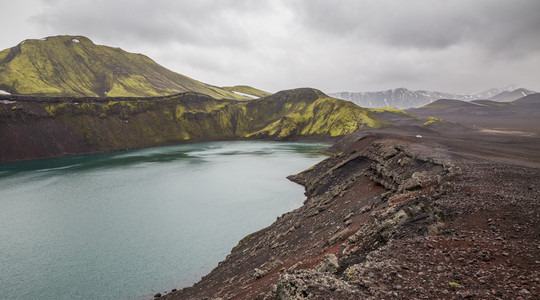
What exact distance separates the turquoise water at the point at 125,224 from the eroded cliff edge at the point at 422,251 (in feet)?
20.8

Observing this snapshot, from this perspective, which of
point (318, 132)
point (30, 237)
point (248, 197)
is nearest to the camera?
point (30, 237)

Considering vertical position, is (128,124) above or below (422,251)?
above

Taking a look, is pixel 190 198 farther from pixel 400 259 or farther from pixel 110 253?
pixel 400 259

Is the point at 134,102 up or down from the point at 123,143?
up

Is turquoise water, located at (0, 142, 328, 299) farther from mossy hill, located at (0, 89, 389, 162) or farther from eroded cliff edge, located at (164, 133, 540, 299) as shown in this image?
mossy hill, located at (0, 89, 389, 162)

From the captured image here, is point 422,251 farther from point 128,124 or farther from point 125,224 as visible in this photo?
point 128,124

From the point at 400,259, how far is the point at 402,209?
579cm

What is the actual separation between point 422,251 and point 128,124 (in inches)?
6883

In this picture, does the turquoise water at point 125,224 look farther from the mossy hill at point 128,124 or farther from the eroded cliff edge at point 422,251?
the mossy hill at point 128,124

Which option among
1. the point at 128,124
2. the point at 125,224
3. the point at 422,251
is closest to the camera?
the point at 422,251

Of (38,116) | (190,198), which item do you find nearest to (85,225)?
(190,198)

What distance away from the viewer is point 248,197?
54562 millimetres

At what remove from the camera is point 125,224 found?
4094 cm

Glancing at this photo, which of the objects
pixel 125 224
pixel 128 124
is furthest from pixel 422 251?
pixel 128 124
